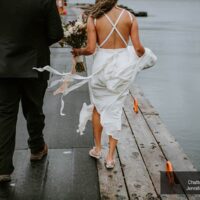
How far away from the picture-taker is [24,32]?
395cm

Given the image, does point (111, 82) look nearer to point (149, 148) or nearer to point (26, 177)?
point (149, 148)

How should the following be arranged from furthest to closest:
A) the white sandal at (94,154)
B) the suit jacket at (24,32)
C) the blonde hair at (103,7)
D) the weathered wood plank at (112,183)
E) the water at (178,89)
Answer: the water at (178,89) → the white sandal at (94,154) → the blonde hair at (103,7) → the weathered wood plank at (112,183) → the suit jacket at (24,32)

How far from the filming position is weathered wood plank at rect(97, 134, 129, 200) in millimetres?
4096

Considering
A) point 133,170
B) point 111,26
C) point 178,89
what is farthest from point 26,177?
point 178,89

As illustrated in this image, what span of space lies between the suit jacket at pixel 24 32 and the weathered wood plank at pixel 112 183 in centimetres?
125

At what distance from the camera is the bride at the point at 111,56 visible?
4.32 metres

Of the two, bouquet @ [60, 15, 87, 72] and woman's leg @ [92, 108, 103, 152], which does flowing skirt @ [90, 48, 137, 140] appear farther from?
bouquet @ [60, 15, 87, 72]

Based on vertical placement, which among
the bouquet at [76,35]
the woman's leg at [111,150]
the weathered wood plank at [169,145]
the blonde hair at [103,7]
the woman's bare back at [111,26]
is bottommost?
the weathered wood plank at [169,145]

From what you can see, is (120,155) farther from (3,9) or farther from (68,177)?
(3,9)

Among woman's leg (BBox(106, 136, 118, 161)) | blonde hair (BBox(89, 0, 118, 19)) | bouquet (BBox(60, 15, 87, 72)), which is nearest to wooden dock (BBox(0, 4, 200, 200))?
woman's leg (BBox(106, 136, 118, 161))

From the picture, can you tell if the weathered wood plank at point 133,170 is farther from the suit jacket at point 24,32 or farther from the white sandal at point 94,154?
the suit jacket at point 24,32

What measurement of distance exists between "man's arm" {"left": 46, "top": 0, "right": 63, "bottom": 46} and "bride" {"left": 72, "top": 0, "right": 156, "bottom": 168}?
36 cm

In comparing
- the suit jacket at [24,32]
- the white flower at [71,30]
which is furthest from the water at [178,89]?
the suit jacket at [24,32]

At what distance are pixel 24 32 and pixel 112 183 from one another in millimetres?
1699
